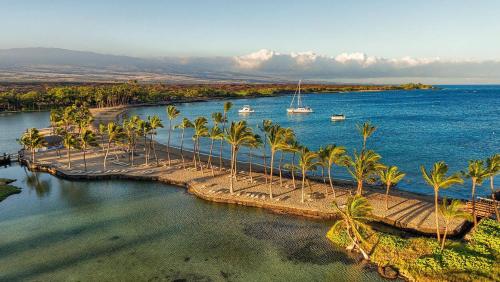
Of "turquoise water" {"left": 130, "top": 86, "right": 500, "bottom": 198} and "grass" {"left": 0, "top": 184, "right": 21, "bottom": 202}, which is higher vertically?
"turquoise water" {"left": 130, "top": 86, "right": 500, "bottom": 198}

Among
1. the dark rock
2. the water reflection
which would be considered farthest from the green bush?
the water reflection

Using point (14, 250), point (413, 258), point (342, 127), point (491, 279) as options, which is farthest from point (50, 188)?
point (342, 127)

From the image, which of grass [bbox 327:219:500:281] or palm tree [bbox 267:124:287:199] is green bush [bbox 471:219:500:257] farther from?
palm tree [bbox 267:124:287:199]

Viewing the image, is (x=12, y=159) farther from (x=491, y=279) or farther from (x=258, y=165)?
(x=491, y=279)

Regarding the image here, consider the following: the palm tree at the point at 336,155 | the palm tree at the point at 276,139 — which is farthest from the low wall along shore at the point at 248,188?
the palm tree at the point at 336,155

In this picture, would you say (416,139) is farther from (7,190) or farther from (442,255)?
(7,190)

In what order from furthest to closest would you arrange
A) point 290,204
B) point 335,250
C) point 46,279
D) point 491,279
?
point 290,204, point 335,250, point 46,279, point 491,279

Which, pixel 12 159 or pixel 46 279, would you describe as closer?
pixel 46 279
